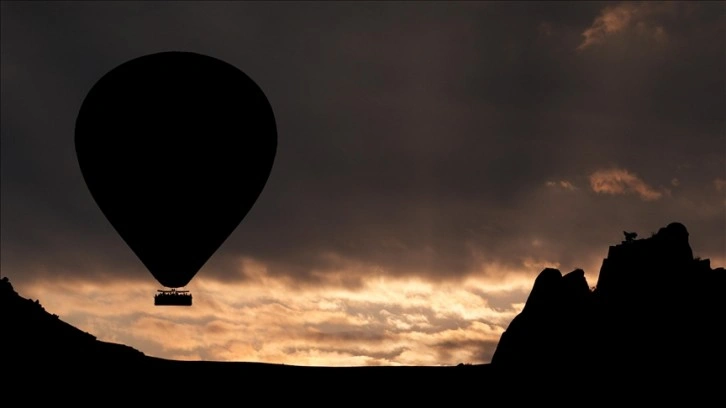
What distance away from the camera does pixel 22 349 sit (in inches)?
3039

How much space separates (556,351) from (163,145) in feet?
227

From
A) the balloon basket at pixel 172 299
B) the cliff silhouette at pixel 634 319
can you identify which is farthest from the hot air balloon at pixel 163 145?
the cliff silhouette at pixel 634 319

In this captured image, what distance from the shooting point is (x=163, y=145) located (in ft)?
104

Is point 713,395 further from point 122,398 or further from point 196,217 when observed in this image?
point 196,217

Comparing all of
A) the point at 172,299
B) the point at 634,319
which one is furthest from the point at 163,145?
the point at 634,319

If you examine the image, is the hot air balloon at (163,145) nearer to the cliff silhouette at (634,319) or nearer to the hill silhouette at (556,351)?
the hill silhouette at (556,351)

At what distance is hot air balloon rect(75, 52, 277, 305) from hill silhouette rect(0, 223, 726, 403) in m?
44.1

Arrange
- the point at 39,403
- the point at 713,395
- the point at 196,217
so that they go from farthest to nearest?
the point at 713,395
the point at 39,403
the point at 196,217

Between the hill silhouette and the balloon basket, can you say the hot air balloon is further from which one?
the hill silhouette

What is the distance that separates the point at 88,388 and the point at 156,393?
5.73m

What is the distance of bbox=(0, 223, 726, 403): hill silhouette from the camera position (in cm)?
7531

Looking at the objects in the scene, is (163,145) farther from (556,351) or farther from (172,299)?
(556,351)

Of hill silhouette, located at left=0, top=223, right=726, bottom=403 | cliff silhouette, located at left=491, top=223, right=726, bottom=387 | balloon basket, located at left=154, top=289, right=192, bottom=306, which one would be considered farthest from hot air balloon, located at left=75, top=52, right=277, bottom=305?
cliff silhouette, located at left=491, top=223, right=726, bottom=387

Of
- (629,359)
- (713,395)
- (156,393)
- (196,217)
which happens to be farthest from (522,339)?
(196,217)
